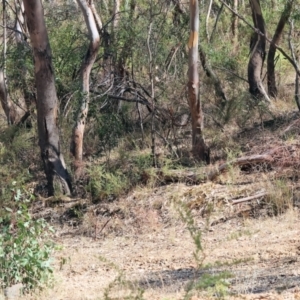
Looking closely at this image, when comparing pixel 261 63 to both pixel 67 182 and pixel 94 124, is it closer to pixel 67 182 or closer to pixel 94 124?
pixel 94 124

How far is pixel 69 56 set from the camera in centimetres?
1404

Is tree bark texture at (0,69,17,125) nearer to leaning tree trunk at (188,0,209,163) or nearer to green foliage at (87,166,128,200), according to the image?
green foliage at (87,166,128,200)

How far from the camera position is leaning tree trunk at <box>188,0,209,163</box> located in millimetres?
12203

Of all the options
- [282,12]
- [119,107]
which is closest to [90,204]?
[119,107]

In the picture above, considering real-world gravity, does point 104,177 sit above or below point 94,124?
below

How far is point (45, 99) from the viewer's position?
12.1 meters

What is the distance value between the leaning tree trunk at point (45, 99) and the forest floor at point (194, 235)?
2.50ft

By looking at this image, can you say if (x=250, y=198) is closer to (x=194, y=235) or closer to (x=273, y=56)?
(x=194, y=235)

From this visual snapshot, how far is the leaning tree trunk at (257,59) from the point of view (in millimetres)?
15117

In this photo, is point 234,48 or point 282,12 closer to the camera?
point 282,12

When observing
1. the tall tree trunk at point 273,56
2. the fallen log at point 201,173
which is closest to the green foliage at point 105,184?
the fallen log at point 201,173

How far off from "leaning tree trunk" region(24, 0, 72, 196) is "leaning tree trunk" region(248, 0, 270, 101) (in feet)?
17.3

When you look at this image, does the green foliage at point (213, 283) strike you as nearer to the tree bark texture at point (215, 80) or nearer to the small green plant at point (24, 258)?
the small green plant at point (24, 258)

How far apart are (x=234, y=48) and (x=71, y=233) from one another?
30.7ft
